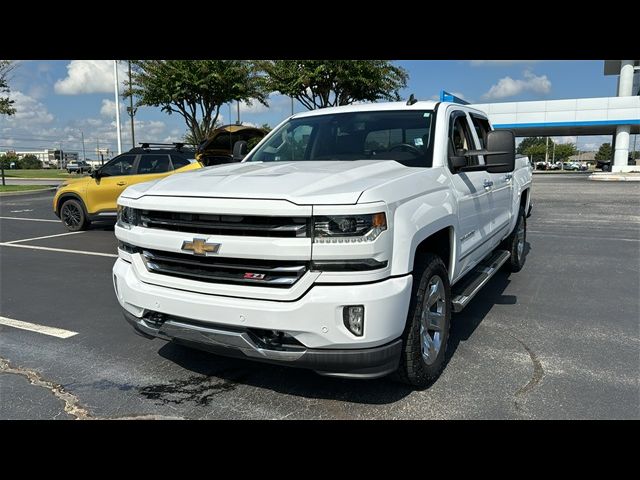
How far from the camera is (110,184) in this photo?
1051 cm

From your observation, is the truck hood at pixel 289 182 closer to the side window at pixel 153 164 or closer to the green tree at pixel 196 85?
the side window at pixel 153 164

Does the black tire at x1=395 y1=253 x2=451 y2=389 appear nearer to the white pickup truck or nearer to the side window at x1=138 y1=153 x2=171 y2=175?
the white pickup truck

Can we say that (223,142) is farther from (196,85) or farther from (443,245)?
(443,245)

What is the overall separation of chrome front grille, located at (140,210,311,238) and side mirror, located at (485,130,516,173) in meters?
1.87

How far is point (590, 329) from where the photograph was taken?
4551 millimetres

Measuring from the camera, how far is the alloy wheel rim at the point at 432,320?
325 cm

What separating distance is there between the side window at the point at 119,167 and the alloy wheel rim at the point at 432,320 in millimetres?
8782

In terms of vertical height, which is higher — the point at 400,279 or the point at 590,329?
the point at 400,279

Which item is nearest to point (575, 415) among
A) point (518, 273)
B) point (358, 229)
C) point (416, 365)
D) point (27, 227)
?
point (416, 365)

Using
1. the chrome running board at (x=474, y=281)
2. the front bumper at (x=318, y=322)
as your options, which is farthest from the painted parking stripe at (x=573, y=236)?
the front bumper at (x=318, y=322)

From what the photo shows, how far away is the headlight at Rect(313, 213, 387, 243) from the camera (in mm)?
2641

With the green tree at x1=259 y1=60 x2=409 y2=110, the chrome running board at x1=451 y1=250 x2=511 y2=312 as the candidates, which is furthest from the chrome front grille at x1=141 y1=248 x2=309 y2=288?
the green tree at x1=259 y1=60 x2=409 y2=110
